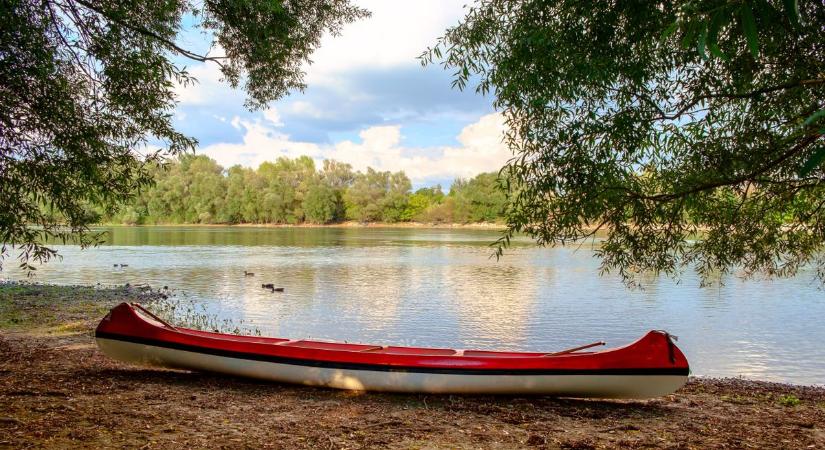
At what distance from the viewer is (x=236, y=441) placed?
5098 millimetres

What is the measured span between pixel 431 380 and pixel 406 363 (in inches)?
13.5

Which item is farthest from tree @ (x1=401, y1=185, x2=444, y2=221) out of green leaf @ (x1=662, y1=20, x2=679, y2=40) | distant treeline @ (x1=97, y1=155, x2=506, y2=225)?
green leaf @ (x1=662, y1=20, x2=679, y2=40)

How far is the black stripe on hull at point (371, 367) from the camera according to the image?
21.3 ft

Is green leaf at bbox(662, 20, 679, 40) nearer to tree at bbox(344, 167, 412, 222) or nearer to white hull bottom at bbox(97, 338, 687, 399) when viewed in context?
white hull bottom at bbox(97, 338, 687, 399)

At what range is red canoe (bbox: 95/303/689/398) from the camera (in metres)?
6.52

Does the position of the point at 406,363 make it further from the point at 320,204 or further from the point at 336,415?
the point at 320,204

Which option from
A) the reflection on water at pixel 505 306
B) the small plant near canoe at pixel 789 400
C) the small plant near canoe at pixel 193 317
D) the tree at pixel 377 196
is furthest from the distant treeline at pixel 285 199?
the small plant near canoe at pixel 789 400

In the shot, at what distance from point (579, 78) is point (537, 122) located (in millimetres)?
653

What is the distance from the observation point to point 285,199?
96.6 m

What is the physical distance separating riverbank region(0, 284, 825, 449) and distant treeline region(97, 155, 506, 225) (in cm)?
8183

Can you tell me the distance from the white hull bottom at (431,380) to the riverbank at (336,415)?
134 millimetres

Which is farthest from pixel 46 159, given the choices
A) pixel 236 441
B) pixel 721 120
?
pixel 721 120

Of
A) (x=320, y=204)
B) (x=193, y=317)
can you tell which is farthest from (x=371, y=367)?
(x=320, y=204)

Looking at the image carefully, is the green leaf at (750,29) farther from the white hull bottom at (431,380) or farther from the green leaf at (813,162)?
the white hull bottom at (431,380)
